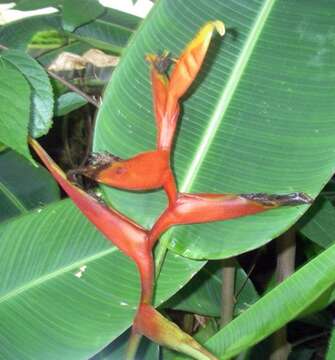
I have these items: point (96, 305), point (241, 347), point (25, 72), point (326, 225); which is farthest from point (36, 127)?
point (326, 225)

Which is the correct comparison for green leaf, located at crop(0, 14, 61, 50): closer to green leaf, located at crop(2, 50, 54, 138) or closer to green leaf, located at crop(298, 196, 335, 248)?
green leaf, located at crop(2, 50, 54, 138)

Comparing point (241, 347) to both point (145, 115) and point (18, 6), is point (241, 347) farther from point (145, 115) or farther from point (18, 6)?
point (18, 6)

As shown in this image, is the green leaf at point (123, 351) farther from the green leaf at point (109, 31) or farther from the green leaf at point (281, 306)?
the green leaf at point (109, 31)

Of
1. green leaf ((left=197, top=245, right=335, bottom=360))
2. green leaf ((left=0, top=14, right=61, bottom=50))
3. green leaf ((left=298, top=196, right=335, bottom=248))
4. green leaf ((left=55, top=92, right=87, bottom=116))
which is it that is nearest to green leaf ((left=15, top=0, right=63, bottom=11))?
green leaf ((left=0, top=14, right=61, bottom=50))

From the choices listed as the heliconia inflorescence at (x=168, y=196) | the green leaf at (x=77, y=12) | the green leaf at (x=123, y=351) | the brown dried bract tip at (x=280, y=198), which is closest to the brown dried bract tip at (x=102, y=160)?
the heliconia inflorescence at (x=168, y=196)

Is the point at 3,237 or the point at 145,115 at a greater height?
the point at 145,115

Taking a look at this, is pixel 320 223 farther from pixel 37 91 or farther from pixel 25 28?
pixel 25 28

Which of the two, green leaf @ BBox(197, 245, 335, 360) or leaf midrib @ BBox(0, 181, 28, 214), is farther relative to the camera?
leaf midrib @ BBox(0, 181, 28, 214)
